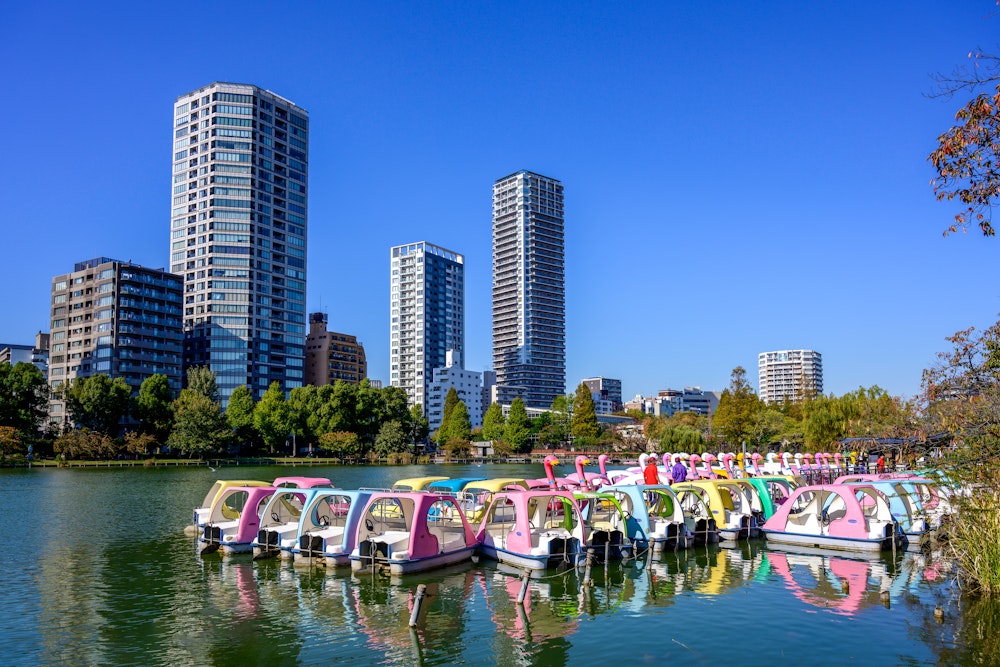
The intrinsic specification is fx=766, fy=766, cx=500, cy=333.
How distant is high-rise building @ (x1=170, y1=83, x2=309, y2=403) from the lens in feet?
473

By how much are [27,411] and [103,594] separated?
84.7 metres

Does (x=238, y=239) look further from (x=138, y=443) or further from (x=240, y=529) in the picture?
(x=240, y=529)

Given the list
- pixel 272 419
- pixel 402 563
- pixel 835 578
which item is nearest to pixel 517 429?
pixel 272 419

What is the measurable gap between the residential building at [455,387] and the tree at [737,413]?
90.7 meters

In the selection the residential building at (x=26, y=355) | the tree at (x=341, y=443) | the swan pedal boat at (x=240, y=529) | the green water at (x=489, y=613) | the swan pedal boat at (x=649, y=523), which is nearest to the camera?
the green water at (x=489, y=613)

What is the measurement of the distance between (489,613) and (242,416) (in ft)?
334

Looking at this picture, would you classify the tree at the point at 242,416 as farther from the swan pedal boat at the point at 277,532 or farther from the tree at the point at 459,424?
the swan pedal boat at the point at 277,532

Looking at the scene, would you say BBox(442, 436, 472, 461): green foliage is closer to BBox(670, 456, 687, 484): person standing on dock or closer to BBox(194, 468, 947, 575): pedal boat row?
BBox(670, 456, 687, 484): person standing on dock

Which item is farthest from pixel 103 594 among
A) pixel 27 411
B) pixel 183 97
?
pixel 183 97

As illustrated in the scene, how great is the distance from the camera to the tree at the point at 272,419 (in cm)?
11219

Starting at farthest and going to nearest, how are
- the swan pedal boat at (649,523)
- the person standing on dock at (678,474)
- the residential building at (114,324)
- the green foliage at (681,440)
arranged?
the residential building at (114,324) → the green foliage at (681,440) → the person standing on dock at (678,474) → the swan pedal boat at (649,523)

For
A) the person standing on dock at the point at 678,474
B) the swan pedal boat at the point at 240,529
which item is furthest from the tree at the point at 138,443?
the person standing on dock at the point at 678,474

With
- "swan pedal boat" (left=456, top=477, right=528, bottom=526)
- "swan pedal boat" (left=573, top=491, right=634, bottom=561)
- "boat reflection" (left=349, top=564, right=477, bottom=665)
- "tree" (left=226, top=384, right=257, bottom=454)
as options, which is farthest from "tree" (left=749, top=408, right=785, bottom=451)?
"boat reflection" (left=349, top=564, right=477, bottom=665)

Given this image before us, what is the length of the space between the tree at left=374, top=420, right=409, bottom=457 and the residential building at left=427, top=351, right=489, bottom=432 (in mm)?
76908
